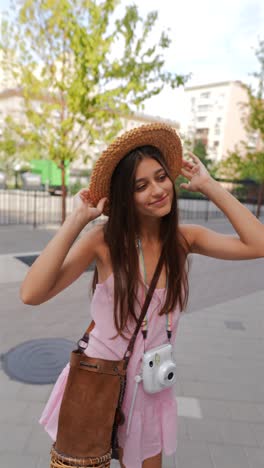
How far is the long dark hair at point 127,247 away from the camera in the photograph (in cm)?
160

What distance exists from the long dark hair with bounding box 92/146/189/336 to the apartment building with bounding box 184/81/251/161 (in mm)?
68341

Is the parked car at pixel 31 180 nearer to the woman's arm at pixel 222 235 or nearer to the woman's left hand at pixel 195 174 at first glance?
the woman's left hand at pixel 195 174

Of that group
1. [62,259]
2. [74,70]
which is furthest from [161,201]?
[74,70]

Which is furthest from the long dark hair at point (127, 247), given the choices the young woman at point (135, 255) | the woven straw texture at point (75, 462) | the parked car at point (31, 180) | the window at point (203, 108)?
the window at point (203, 108)

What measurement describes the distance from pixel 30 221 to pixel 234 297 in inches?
342

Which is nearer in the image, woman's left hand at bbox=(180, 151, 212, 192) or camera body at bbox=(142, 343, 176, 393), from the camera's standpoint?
camera body at bbox=(142, 343, 176, 393)

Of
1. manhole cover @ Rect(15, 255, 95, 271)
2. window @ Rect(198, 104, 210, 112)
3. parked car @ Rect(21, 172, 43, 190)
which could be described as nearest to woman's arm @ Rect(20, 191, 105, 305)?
manhole cover @ Rect(15, 255, 95, 271)

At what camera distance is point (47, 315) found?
16.4ft

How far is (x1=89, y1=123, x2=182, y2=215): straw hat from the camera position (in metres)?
1.64

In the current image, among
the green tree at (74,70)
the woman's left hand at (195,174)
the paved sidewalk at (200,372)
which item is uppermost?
the green tree at (74,70)

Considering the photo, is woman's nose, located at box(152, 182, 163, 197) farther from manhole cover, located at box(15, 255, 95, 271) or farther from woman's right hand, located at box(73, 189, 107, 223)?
manhole cover, located at box(15, 255, 95, 271)

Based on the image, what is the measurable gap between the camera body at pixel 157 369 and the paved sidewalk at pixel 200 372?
1.34 m

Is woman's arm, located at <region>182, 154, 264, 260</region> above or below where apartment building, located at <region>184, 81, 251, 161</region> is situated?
below

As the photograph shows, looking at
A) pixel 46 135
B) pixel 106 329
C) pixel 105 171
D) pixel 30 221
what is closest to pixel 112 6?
pixel 46 135
